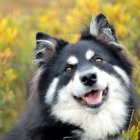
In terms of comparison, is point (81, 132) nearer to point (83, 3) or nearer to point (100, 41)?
point (100, 41)

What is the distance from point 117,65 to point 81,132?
0.80 meters

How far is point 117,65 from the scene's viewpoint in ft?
19.2

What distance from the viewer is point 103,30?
6066 millimetres

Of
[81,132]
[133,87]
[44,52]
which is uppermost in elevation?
[44,52]

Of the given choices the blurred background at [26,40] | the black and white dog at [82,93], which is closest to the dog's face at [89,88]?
the black and white dog at [82,93]

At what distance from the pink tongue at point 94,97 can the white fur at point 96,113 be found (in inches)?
3.4

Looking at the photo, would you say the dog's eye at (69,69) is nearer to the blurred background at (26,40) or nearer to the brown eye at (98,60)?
the brown eye at (98,60)

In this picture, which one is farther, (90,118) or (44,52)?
(44,52)

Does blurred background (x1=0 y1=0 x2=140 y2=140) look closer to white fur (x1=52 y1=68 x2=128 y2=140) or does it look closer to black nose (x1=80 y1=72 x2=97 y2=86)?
white fur (x1=52 y1=68 x2=128 y2=140)

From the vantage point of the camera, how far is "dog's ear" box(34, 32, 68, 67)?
19.6ft

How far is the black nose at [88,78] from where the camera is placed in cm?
540

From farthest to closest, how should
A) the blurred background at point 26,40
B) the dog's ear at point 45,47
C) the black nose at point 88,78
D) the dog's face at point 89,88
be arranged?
the blurred background at point 26,40 → the dog's ear at point 45,47 → the dog's face at point 89,88 → the black nose at point 88,78

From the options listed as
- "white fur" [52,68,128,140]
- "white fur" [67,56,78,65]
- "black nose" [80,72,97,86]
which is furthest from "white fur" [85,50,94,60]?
"black nose" [80,72,97,86]

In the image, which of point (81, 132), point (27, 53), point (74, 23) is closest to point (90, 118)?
point (81, 132)
